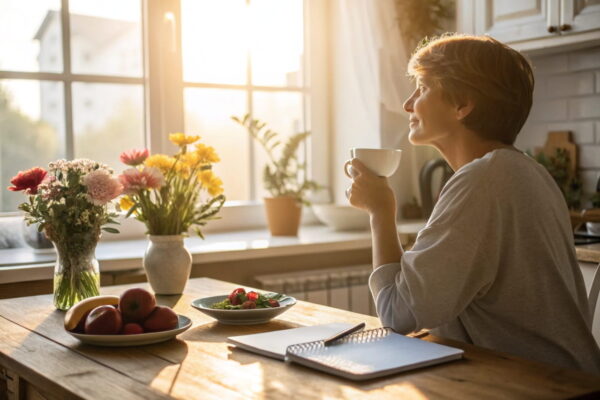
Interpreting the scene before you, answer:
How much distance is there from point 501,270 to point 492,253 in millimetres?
53

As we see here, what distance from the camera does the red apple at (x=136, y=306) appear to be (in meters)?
1.57

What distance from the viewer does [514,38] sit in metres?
3.12

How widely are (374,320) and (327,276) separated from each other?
1439 mm

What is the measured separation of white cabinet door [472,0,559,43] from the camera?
3.01 m

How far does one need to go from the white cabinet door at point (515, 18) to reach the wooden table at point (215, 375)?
5.96 feet

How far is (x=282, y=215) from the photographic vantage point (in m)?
3.27

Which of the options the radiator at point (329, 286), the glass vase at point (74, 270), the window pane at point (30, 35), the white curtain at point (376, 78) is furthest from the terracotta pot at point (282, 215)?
the glass vase at point (74, 270)

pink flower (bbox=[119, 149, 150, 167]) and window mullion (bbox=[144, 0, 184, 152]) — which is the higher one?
→ window mullion (bbox=[144, 0, 184, 152])

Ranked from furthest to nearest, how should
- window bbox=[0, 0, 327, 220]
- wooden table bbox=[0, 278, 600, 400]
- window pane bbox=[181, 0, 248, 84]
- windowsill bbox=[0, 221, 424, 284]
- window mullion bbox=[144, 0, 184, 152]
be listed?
window pane bbox=[181, 0, 248, 84] < window mullion bbox=[144, 0, 184, 152] < window bbox=[0, 0, 327, 220] < windowsill bbox=[0, 221, 424, 284] < wooden table bbox=[0, 278, 600, 400]

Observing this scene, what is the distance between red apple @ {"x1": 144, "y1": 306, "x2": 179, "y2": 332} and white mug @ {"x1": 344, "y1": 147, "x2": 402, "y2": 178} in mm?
529

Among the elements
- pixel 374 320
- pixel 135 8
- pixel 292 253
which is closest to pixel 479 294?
pixel 374 320

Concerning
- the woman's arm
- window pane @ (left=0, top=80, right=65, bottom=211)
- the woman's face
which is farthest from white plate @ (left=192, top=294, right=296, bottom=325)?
window pane @ (left=0, top=80, right=65, bottom=211)

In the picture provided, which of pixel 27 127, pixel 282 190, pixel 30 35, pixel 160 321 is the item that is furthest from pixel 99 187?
pixel 282 190

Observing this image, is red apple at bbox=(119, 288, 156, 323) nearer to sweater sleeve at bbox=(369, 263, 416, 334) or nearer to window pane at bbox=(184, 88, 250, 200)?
sweater sleeve at bbox=(369, 263, 416, 334)
